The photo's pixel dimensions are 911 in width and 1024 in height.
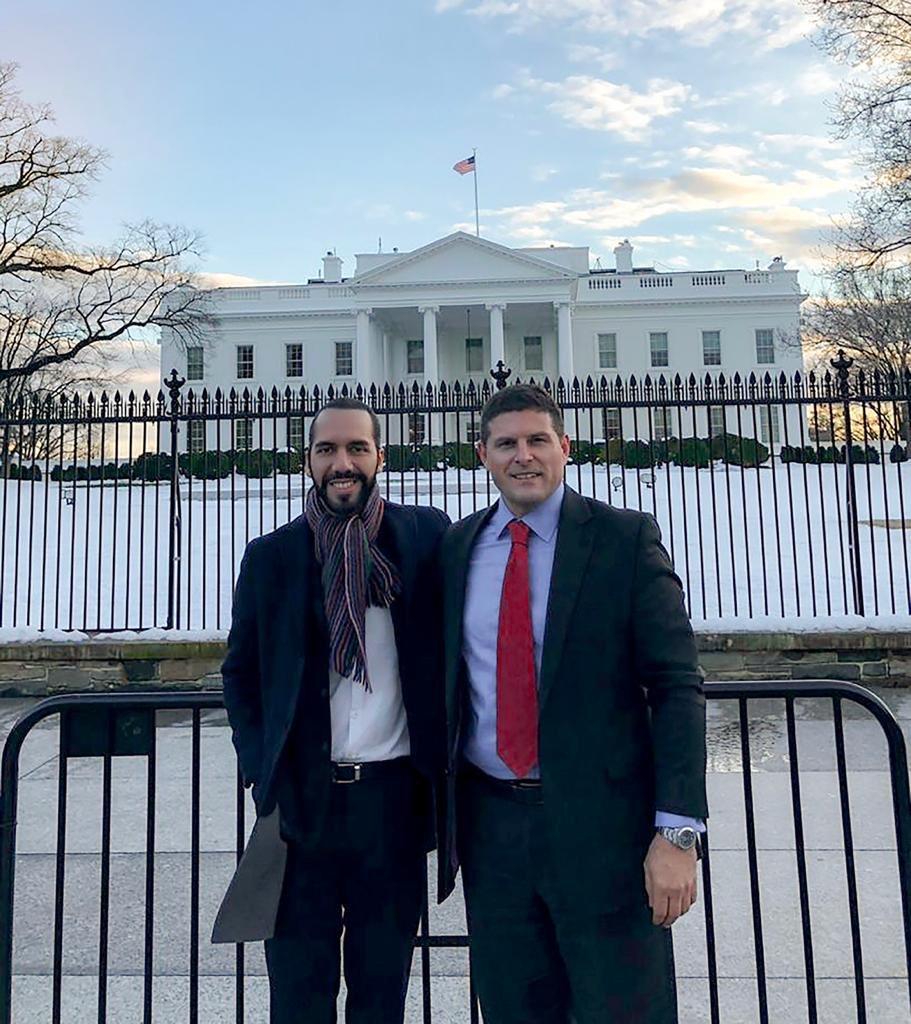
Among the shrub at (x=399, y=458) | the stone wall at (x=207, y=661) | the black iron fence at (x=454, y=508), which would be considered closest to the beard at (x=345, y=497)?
Result: the black iron fence at (x=454, y=508)

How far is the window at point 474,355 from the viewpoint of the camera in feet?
170

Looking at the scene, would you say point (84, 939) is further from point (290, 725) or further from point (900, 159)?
point (900, 159)

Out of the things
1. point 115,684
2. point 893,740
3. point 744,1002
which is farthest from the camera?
point 115,684

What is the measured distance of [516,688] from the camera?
6.19 ft

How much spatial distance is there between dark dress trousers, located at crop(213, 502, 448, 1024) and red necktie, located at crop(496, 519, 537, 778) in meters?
0.22

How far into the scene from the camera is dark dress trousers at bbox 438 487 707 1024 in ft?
5.87

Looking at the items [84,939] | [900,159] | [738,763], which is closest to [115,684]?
[84,939]

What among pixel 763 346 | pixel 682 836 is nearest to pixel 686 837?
pixel 682 836

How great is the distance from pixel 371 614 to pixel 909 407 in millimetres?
9213

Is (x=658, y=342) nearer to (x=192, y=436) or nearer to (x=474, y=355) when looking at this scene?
(x=474, y=355)

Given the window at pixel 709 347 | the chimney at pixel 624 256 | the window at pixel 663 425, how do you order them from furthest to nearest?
1. the chimney at pixel 624 256
2. the window at pixel 709 347
3. the window at pixel 663 425

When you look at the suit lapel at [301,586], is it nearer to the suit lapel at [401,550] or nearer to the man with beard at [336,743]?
the man with beard at [336,743]

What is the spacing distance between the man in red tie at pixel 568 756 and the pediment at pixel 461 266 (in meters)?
47.8

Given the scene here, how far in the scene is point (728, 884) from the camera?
3.69 m
